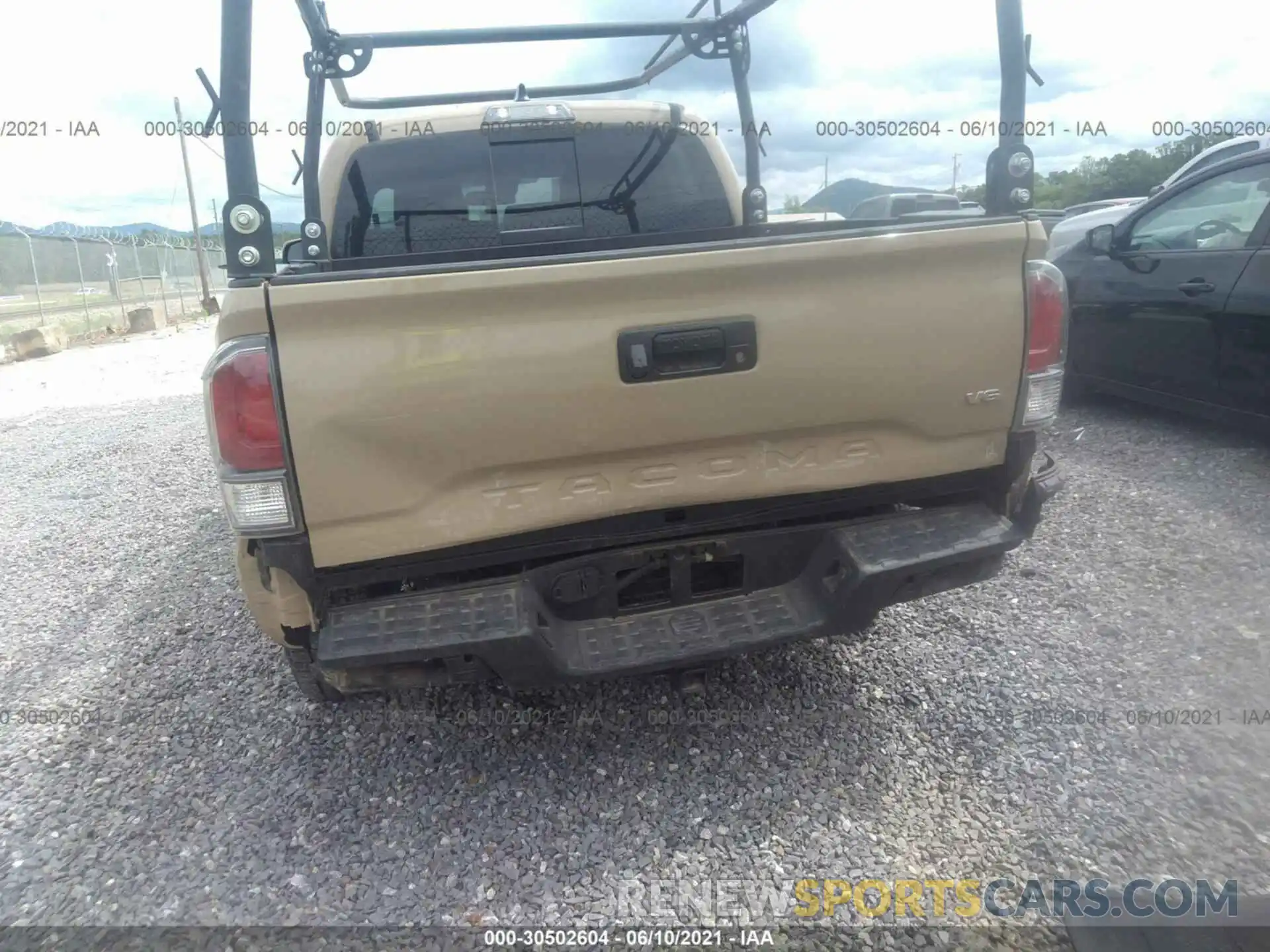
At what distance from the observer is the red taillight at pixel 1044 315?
96.1 inches

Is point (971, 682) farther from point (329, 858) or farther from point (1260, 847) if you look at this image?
point (329, 858)

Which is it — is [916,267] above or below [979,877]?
above

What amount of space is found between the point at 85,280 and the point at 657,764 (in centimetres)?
2445

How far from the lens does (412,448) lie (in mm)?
2156

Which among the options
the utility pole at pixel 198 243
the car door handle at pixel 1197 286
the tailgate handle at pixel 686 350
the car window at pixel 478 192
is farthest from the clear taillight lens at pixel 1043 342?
the utility pole at pixel 198 243

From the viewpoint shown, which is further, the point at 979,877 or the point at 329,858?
the point at 329,858

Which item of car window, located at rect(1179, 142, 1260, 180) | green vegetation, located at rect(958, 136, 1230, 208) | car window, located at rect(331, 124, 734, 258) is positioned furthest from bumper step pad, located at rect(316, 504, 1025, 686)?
green vegetation, located at rect(958, 136, 1230, 208)

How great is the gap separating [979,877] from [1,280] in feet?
77.4

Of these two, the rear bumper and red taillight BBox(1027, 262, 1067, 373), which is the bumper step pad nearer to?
the rear bumper

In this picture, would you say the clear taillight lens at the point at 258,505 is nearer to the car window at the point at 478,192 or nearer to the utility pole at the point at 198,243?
the car window at the point at 478,192

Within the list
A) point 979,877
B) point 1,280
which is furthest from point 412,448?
point 1,280

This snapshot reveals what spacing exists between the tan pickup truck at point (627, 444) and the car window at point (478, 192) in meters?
1.67

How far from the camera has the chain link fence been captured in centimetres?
1916

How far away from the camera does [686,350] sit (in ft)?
7.37
